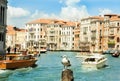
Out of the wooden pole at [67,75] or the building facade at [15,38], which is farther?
the building facade at [15,38]

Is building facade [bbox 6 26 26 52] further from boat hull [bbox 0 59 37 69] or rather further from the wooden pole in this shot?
the wooden pole

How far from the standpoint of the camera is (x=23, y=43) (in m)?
103

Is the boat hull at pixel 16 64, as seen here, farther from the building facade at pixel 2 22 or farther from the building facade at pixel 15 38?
the building facade at pixel 15 38

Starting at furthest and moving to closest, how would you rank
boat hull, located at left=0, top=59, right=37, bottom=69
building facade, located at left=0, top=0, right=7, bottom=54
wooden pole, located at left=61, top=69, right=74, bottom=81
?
building facade, located at left=0, top=0, right=7, bottom=54 → boat hull, located at left=0, top=59, right=37, bottom=69 → wooden pole, located at left=61, top=69, right=74, bottom=81

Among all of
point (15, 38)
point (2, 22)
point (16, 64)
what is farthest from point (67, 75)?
point (15, 38)

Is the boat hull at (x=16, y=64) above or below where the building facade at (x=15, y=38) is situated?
below

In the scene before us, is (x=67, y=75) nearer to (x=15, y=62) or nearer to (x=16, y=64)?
(x=15, y=62)

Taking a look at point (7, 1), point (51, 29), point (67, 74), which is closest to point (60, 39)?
point (51, 29)

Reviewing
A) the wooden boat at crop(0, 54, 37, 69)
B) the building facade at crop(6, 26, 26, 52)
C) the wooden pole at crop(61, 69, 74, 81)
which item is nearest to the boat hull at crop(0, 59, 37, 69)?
the wooden boat at crop(0, 54, 37, 69)

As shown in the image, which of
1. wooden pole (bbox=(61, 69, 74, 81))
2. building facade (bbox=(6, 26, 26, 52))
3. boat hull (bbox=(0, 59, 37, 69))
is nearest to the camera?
wooden pole (bbox=(61, 69, 74, 81))

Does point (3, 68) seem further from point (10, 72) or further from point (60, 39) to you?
point (60, 39)

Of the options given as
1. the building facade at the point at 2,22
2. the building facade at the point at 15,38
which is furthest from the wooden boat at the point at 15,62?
the building facade at the point at 15,38

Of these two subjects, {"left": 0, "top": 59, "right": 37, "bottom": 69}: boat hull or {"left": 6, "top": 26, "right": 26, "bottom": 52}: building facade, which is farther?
{"left": 6, "top": 26, "right": 26, "bottom": 52}: building facade

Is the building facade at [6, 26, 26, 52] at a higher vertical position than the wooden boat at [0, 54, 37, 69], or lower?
higher
